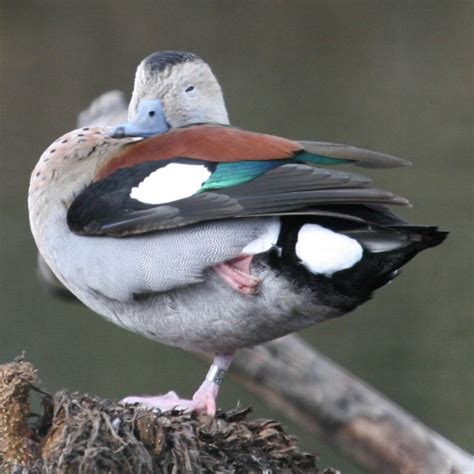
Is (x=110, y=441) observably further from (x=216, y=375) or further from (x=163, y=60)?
(x=163, y=60)

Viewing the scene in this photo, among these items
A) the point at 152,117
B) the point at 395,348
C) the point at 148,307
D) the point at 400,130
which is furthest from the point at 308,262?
the point at 400,130

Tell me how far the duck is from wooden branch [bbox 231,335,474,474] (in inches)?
35.6

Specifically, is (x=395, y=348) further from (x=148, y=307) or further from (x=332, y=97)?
(x=148, y=307)

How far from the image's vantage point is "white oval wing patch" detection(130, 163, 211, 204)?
2654 millimetres

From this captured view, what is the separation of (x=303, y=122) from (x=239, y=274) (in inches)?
131

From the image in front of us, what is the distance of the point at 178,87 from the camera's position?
2.99 metres

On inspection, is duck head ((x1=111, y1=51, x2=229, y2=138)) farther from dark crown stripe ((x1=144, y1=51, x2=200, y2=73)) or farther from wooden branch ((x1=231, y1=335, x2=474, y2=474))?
wooden branch ((x1=231, y1=335, x2=474, y2=474))

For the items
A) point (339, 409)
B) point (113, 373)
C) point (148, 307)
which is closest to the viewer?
point (148, 307)

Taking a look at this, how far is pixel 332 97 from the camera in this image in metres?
6.17

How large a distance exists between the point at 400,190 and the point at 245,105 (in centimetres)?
79

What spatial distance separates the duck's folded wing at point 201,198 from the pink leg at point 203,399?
369mm

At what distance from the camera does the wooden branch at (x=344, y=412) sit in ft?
12.0

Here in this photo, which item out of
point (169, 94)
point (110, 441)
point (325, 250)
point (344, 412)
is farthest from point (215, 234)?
point (344, 412)

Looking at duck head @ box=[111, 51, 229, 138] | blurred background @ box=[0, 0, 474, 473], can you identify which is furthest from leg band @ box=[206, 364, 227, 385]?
blurred background @ box=[0, 0, 474, 473]
